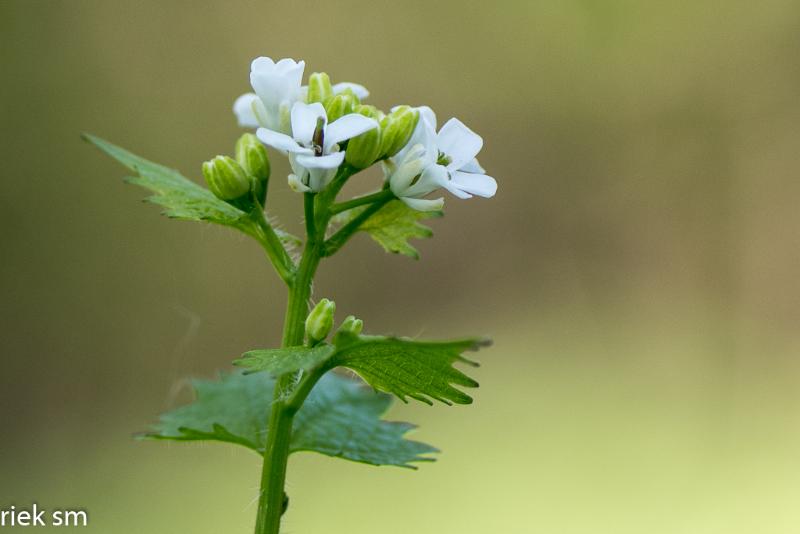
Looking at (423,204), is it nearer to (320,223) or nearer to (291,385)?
(320,223)

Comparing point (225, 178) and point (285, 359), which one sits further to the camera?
point (225, 178)

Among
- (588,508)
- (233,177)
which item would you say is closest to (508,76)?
(588,508)

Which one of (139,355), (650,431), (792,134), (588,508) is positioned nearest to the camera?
(588,508)

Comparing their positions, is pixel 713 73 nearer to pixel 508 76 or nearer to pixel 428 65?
pixel 508 76

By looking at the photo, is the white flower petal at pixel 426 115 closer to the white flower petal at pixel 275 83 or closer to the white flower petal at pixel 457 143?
the white flower petal at pixel 457 143

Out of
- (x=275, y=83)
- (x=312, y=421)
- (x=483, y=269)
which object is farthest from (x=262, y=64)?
(x=483, y=269)

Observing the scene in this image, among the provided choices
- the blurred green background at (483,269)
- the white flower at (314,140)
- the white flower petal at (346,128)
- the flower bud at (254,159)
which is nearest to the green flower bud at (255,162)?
the flower bud at (254,159)
